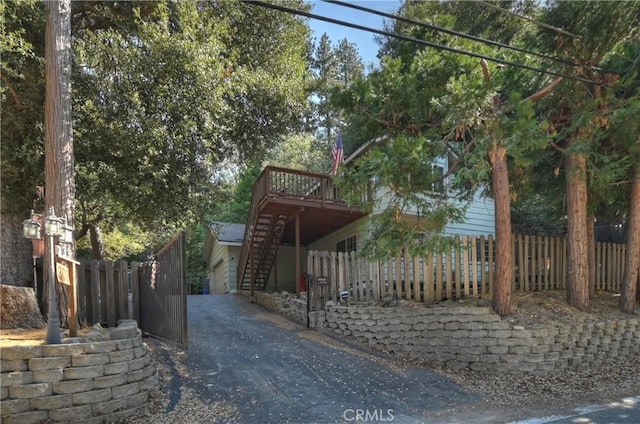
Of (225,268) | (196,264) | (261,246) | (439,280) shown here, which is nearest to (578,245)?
(439,280)

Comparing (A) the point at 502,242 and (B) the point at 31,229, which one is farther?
(A) the point at 502,242

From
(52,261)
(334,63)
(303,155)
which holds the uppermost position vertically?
(334,63)

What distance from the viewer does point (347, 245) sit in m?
15.2

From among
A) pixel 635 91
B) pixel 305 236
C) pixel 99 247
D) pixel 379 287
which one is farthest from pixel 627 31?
pixel 99 247

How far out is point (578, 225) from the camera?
25.8 ft

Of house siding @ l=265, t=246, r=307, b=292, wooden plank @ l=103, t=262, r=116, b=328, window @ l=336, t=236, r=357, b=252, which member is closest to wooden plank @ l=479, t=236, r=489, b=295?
window @ l=336, t=236, r=357, b=252

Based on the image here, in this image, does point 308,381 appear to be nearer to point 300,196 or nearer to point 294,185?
point 300,196

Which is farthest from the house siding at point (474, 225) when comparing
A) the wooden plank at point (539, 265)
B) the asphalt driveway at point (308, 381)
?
the asphalt driveway at point (308, 381)

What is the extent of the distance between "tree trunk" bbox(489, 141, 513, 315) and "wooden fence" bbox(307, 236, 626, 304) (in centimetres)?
64

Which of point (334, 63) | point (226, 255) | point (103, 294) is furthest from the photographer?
point (334, 63)

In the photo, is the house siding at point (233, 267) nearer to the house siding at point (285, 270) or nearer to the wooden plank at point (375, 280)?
the house siding at point (285, 270)

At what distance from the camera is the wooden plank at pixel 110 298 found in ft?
23.1

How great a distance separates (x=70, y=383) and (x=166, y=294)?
3.12 meters

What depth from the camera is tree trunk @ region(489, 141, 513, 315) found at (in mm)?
7176
